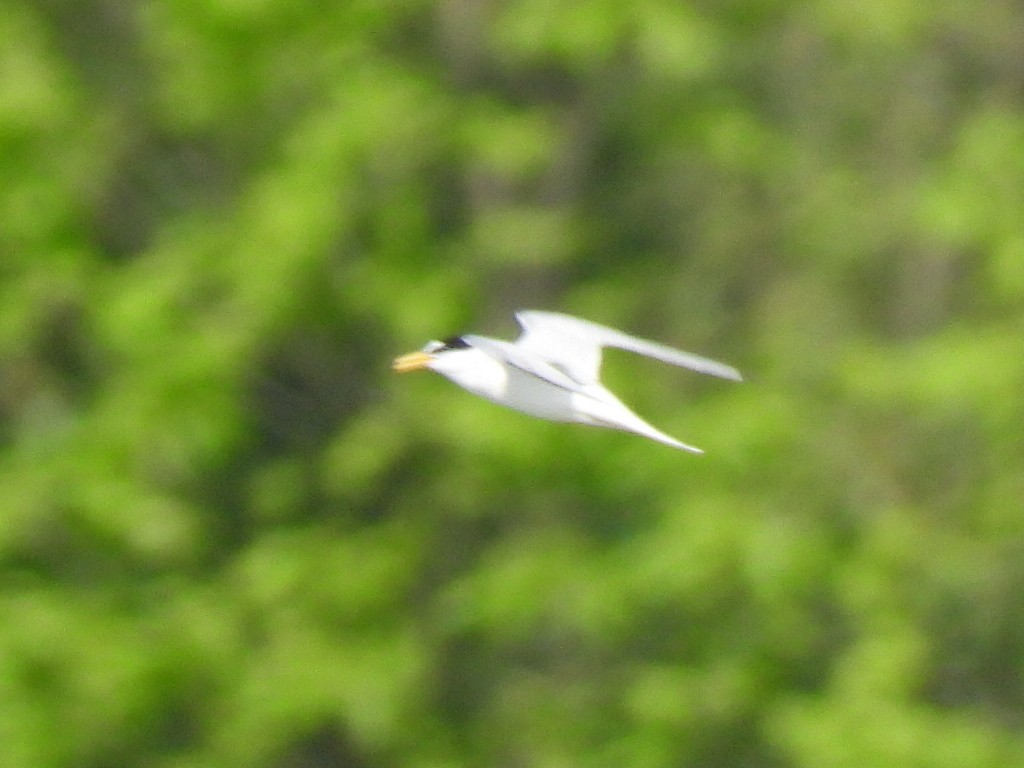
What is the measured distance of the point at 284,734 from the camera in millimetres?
5172

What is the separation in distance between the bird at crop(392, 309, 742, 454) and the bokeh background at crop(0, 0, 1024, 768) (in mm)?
2214

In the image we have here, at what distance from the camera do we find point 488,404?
4.79 meters

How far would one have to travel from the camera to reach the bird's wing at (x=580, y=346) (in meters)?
2.17

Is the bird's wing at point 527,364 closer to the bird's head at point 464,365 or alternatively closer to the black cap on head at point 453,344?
the bird's head at point 464,365

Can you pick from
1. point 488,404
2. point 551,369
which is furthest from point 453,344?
point 488,404

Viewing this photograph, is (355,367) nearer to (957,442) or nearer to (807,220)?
(807,220)

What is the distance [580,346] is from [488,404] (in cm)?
234

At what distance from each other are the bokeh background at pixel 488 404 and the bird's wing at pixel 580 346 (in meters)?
2.11

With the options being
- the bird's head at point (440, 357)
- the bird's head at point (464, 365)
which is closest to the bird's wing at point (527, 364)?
the bird's head at point (464, 365)

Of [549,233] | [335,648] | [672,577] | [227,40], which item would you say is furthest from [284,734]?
[227,40]

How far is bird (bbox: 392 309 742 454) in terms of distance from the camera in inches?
78.2

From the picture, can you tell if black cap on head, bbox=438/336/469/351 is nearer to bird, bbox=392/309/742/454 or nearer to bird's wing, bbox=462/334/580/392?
bird, bbox=392/309/742/454

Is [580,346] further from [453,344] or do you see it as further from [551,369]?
[551,369]

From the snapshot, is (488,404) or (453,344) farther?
(488,404)
